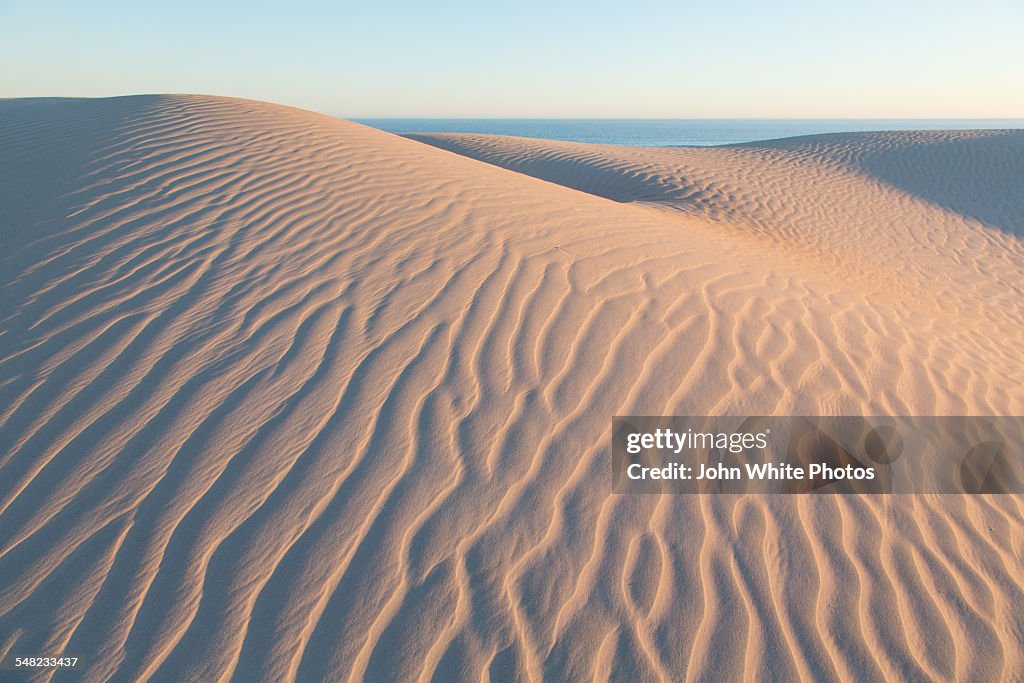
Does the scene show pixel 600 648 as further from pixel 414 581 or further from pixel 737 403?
pixel 737 403

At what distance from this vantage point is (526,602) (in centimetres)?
218

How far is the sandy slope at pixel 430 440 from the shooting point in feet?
6.86

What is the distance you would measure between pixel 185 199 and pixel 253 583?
155 inches

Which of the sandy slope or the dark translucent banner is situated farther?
the dark translucent banner

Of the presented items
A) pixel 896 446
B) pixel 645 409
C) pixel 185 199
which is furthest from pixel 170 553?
pixel 185 199

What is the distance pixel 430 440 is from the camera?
2.78 metres

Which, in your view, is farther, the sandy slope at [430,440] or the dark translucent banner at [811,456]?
the dark translucent banner at [811,456]

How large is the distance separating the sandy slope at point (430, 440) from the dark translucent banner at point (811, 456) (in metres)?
0.09

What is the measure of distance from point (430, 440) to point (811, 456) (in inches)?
69.2

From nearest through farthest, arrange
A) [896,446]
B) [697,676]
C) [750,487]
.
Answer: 1. [697,676]
2. [750,487]
3. [896,446]

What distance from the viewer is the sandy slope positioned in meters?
2.09

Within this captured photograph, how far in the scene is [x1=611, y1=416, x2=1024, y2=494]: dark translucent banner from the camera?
2.71 meters

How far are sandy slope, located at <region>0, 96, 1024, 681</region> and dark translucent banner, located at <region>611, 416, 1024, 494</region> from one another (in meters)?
0.09

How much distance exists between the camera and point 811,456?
282 cm
